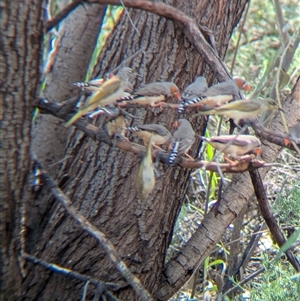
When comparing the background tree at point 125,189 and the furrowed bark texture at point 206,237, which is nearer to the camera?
the background tree at point 125,189

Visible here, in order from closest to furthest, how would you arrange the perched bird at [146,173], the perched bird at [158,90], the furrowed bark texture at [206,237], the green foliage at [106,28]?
the perched bird at [146,173] → the perched bird at [158,90] → the furrowed bark texture at [206,237] → the green foliage at [106,28]

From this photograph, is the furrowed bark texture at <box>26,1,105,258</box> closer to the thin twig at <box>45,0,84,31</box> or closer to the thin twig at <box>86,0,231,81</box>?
the thin twig at <box>86,0,231,81</box>

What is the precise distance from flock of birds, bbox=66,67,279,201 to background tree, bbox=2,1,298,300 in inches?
16.0

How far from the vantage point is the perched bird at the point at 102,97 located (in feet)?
6.18

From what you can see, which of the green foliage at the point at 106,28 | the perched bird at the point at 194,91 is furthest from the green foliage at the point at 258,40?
the perched bird at the point at 194,91

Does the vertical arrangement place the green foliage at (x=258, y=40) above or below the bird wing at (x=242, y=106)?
below

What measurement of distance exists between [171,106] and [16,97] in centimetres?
50

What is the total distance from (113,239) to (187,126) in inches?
29.3

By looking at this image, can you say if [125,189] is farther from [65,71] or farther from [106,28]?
[106,28]

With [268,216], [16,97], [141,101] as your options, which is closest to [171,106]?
[141,101]

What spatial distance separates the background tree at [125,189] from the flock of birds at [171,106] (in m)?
0.41

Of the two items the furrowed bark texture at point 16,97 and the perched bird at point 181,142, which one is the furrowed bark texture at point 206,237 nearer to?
the perched bird at point 181,142

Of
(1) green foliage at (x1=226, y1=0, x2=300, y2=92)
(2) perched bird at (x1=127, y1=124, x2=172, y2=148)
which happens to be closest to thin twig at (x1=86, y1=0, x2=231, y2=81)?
(2) perched bird at (x1=127, y1=124, x2=172, y2=148)

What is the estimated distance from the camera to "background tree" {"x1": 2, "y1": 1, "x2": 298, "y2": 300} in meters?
2.65
